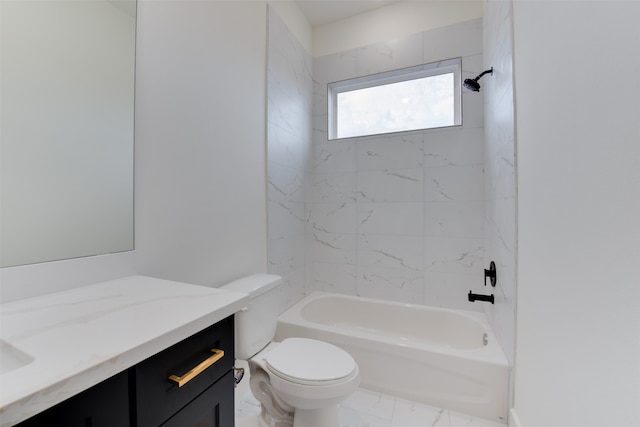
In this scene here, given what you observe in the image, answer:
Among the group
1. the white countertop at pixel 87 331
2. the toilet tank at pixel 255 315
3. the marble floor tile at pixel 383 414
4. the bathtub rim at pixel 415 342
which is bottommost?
the marble floor tile at pixel 383 414

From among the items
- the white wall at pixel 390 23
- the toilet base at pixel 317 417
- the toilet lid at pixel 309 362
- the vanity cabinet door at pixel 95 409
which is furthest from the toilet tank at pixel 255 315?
the white wall at pixel 390 23

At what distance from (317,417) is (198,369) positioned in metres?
0.90

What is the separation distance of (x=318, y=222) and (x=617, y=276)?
2123 millimetres

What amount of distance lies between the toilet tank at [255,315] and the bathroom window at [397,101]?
1657 millimetres

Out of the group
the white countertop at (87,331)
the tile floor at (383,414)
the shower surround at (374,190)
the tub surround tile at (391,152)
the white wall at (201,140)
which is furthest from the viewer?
the tub surround tile at (391,152)

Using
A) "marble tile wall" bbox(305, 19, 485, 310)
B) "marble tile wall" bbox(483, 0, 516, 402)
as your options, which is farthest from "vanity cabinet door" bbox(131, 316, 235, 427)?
"marble tile wall" bbox(305, 19, 485, 310)

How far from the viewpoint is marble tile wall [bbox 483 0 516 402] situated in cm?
131

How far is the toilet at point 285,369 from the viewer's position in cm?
115

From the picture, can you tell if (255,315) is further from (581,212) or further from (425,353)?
(581,212)

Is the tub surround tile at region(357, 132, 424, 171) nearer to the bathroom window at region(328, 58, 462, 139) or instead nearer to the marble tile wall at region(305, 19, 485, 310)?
the marble tile wall at region(305, 19, 485, 310)

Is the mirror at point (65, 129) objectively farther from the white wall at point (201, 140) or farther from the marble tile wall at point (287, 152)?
the marble tile wall at point (287, 152)

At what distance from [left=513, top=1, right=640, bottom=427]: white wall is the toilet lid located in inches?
30.6

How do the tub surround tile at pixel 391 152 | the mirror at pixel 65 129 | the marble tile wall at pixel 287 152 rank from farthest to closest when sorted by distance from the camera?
the tub surround tile at pixel 391 152, the marble tile wall at pixel 287 152, the mirror at pixel 65 129

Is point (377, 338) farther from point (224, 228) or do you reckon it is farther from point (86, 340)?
point (86, 340)
